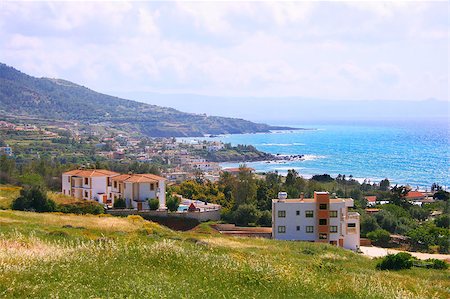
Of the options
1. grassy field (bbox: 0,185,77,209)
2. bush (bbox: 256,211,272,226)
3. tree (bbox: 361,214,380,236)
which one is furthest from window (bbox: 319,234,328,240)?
grassy field (bbox: 0,185,77,209)

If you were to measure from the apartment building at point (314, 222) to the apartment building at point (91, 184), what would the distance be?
1467cm

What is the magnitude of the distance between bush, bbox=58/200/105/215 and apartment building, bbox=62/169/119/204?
7519 mm

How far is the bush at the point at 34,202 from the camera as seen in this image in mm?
37469

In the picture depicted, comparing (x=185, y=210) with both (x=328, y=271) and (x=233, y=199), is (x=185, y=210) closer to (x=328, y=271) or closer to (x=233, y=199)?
(x=233, y=199)

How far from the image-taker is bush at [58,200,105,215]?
124 feet

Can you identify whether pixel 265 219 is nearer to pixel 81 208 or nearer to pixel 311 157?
pixel 81 208

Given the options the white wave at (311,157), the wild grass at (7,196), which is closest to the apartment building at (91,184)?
the wild grass at (7,196)

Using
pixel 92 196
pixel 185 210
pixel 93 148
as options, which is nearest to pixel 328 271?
pixel 185 210

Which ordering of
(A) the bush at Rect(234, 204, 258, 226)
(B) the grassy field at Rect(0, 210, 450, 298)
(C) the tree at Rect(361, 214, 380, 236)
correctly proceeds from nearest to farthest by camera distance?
(B) the grassy field at Rect(0, 210, 450, 298)
(A) the bush at Rect(234, 204, 258, 226)
(C) the tree at Rect(361, 214, 380, 236)

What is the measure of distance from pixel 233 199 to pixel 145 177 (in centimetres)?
1527

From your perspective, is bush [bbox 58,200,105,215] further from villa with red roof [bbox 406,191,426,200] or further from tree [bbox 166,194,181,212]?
villa with red roof [bbox 406,191,426,200]

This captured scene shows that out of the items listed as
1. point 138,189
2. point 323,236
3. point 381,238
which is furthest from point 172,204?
point 381,238

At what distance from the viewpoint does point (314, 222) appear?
1565 inches

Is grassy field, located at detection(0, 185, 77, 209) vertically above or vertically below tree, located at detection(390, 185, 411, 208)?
above
